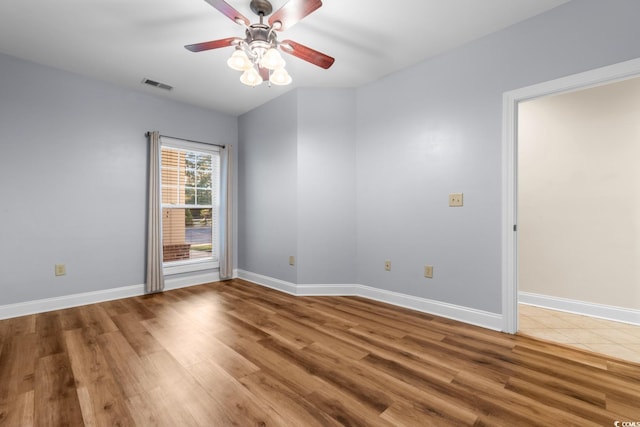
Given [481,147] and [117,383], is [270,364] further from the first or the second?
[481,147]

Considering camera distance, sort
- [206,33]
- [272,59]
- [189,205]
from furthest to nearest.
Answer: [189,205], [206,33], [272,59]

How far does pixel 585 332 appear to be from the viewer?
8.24 ft

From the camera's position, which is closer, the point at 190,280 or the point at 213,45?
the point at 213,45

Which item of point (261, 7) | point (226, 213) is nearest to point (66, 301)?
point (226, 213)

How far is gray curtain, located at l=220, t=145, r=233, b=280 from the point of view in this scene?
4.46 metres

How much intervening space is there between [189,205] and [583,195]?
16.6 feet

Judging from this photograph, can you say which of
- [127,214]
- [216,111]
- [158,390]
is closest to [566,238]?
[158,390]

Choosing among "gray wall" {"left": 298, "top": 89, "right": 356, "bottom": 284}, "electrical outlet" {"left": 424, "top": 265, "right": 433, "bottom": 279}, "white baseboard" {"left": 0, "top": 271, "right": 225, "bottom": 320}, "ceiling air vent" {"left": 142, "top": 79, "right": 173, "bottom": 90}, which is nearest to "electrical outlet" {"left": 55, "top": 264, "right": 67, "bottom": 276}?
"white baseboard" {"left": 0, "top": 271, "right": 225, "bottom": 320}

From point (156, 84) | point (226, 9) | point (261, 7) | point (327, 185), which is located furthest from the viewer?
point (327, 185)

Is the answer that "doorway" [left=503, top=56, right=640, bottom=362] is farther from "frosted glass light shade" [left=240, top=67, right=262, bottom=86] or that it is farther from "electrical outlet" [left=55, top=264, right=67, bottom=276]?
"electrical outlet" [left=55, top=264, right=67, bottom=276]

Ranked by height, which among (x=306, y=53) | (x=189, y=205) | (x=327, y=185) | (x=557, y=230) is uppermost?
(x=306, y=53)

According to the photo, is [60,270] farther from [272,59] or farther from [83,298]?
[272,59]

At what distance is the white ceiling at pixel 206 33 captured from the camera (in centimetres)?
222

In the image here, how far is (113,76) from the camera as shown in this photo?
3.35 metres
